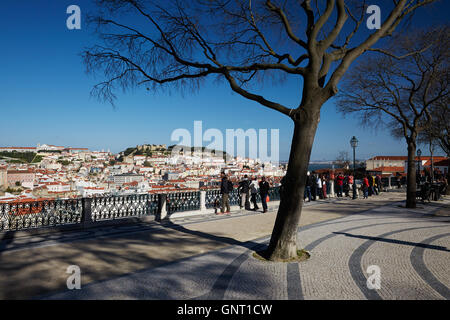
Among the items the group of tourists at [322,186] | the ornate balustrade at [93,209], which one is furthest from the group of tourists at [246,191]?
the group of tourists at [322,186]

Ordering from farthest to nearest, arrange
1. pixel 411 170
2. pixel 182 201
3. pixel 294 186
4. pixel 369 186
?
pixel 369 186 < pixel 411 170 < pixel 182 201 < pixel 294 186

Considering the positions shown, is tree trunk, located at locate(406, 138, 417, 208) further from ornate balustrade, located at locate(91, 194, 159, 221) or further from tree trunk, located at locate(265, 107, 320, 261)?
ornate balustrade, located at locate(91, 194, 159, 221)

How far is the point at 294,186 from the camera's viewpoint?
5996 millimetres

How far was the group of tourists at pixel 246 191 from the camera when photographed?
1329cm

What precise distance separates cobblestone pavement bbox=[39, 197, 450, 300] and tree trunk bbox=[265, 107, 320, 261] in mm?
422

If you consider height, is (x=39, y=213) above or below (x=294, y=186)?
below

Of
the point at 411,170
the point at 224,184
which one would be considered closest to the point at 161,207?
the point at 224,184

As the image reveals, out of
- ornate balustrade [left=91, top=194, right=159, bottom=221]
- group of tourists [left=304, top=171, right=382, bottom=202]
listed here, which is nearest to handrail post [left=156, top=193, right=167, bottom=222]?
ornate balustrade [left=91, top=194, right=159, bottom=221]

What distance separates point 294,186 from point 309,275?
1.78 meters

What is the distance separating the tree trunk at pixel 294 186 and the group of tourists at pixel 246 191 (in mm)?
6986

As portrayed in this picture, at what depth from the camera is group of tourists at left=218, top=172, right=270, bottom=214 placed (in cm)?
1329

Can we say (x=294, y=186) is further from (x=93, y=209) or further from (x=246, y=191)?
(x=246, y=191)

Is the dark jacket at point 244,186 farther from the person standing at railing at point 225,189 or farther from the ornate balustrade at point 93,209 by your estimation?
the ornate balustrade at point 93,209
